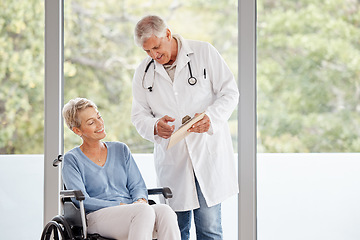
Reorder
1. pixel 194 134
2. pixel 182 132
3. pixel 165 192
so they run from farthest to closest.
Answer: pixel 194 134 < pixel 165 192 < pixel 182 132

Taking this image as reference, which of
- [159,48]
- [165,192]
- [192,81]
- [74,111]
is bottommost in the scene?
[165,192]

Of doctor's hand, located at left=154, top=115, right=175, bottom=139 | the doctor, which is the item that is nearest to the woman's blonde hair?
the doctor

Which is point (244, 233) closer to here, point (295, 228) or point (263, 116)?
point (295, 228)

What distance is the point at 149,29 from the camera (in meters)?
2.57

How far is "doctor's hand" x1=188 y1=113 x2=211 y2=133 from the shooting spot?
2.54 meters

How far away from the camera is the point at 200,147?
2691mm

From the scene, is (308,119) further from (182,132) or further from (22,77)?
(22,77)

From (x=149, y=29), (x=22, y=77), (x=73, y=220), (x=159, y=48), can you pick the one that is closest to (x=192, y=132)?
(x=159, y=48)

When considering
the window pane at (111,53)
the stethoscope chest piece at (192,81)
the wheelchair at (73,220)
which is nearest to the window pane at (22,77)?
the window pane at (111,53)

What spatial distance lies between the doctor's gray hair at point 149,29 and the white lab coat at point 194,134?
0.18 metres

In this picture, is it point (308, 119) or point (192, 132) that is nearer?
point (192, 132)

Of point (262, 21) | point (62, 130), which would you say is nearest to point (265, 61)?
point (262, 21)

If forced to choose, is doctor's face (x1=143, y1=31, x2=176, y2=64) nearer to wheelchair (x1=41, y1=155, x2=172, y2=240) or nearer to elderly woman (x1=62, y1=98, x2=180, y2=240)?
elderly woman (x1=62, y1=98, x2=180, y2=240)

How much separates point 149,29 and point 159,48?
0.11m
